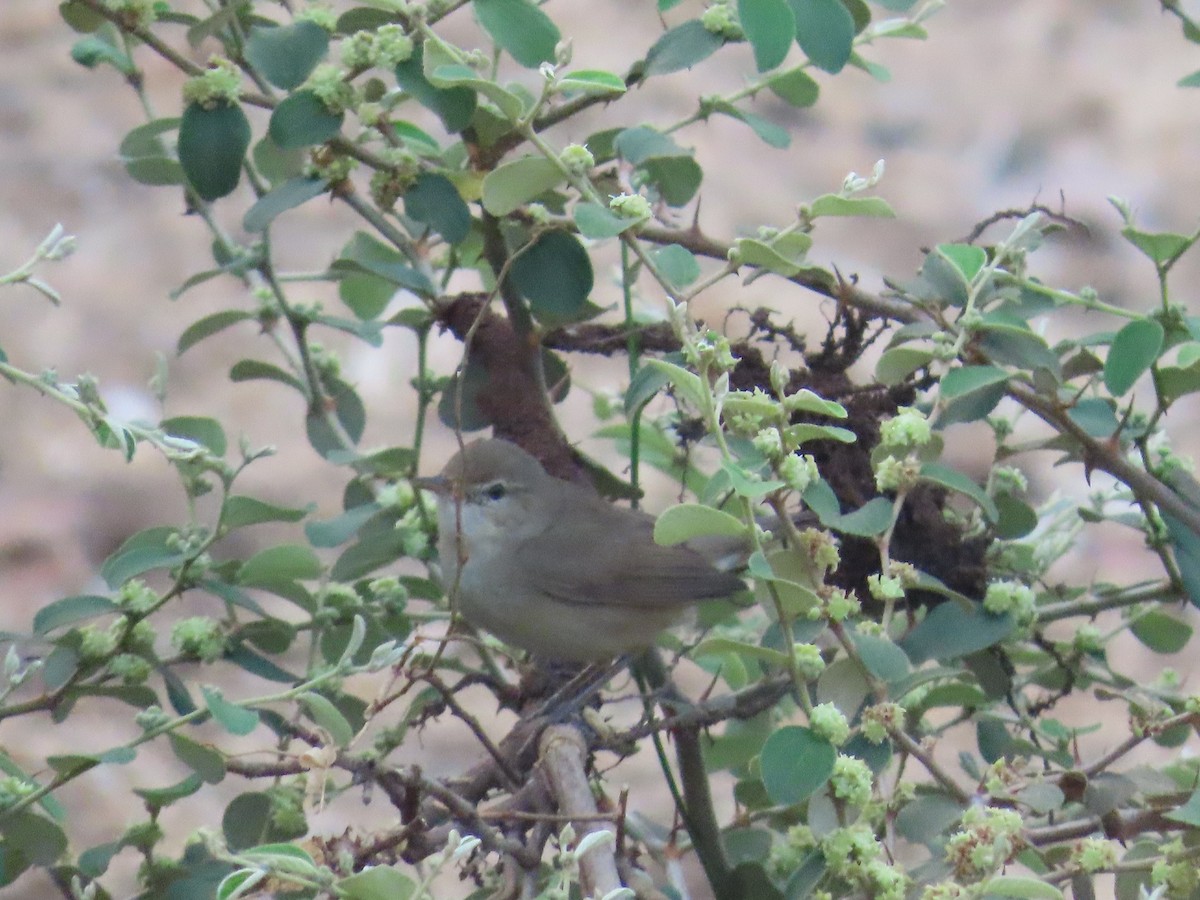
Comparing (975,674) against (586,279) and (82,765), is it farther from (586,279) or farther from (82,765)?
(82,765)

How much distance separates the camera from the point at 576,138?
601 cm

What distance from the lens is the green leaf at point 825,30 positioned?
196 centimetres

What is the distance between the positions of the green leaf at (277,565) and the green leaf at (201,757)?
0.32 meters

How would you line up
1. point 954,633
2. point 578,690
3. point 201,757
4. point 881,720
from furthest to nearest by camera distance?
point 578,690, point 954,633, point 201,757, point 881,720

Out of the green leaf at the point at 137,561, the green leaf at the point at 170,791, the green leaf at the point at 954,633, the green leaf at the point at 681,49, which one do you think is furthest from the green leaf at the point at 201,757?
the green leaf at the point at 681,49

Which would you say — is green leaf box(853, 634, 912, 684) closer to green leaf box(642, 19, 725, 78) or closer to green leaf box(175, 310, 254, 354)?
green leaf box(642, 19, 725, 78)

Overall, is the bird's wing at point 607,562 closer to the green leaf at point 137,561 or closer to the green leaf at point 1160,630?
the green leaf at point 1160,630

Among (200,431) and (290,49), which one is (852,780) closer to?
(200,431)

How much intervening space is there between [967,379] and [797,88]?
796mm

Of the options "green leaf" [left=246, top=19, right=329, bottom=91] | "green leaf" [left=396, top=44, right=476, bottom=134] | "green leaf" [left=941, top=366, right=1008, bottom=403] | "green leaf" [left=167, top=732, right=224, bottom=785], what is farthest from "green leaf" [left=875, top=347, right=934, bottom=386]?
"green leaf" [left=167, top=732, right=224, bottom=785]

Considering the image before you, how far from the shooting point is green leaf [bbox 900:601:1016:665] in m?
1.86

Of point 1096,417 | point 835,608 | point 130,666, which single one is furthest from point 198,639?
point 1096,417

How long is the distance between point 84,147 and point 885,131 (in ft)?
12.5

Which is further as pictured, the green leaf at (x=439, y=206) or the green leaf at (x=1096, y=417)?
the green leaf at (x=439, y=206)
